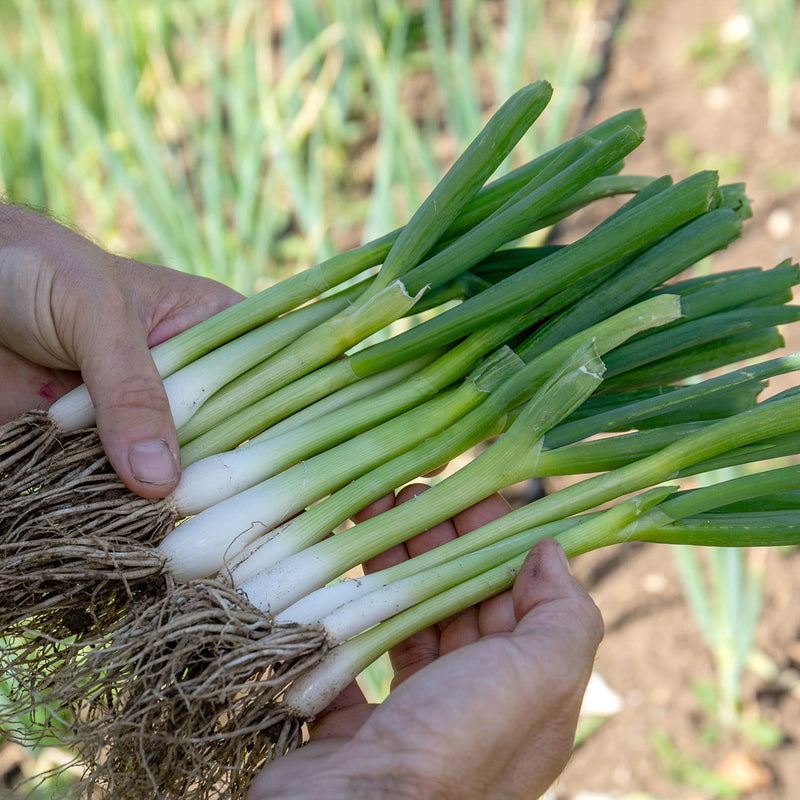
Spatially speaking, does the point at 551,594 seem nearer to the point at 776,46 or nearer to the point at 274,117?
the point at 274,117

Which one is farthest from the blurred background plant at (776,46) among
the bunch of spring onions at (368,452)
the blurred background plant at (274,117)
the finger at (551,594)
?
the finger at (551,594)

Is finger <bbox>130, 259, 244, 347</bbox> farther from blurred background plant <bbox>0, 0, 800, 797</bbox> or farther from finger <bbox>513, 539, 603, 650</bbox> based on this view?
finger <bbox>513, 539, 603, 650</bbox>

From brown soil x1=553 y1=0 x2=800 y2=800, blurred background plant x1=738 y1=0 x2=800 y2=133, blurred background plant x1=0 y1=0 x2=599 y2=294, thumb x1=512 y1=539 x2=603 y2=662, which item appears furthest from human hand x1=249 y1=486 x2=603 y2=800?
blurred background plant x1=738 y1=0 x2=800 y2=133

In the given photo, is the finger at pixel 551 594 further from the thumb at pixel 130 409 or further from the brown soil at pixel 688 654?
the brown soil at pixel 688 654

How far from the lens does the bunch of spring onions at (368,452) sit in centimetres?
119

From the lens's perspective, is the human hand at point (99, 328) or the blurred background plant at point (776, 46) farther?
the blurred background plant at point (776, 46)

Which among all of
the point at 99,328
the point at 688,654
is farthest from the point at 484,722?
the point at 688,654

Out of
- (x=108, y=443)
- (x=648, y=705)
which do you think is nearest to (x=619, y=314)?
(x=108, y=443)

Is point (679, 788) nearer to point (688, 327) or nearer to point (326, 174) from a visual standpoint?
point (688, 327)

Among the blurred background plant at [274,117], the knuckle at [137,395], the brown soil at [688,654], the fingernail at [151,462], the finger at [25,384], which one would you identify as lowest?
the brown soil at [688,654]

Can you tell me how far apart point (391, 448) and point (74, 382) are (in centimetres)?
61

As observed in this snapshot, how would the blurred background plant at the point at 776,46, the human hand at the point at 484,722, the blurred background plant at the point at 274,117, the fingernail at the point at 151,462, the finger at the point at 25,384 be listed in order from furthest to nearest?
the blurred background plant at the point at 776,46 → the blurred background plant at the point at 274,117 → the finger at the point at 25,384 → the fingernail at the point at 151,462 → the human hand at the point at 484,722

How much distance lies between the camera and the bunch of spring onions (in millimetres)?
1187

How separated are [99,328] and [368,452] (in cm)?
47
